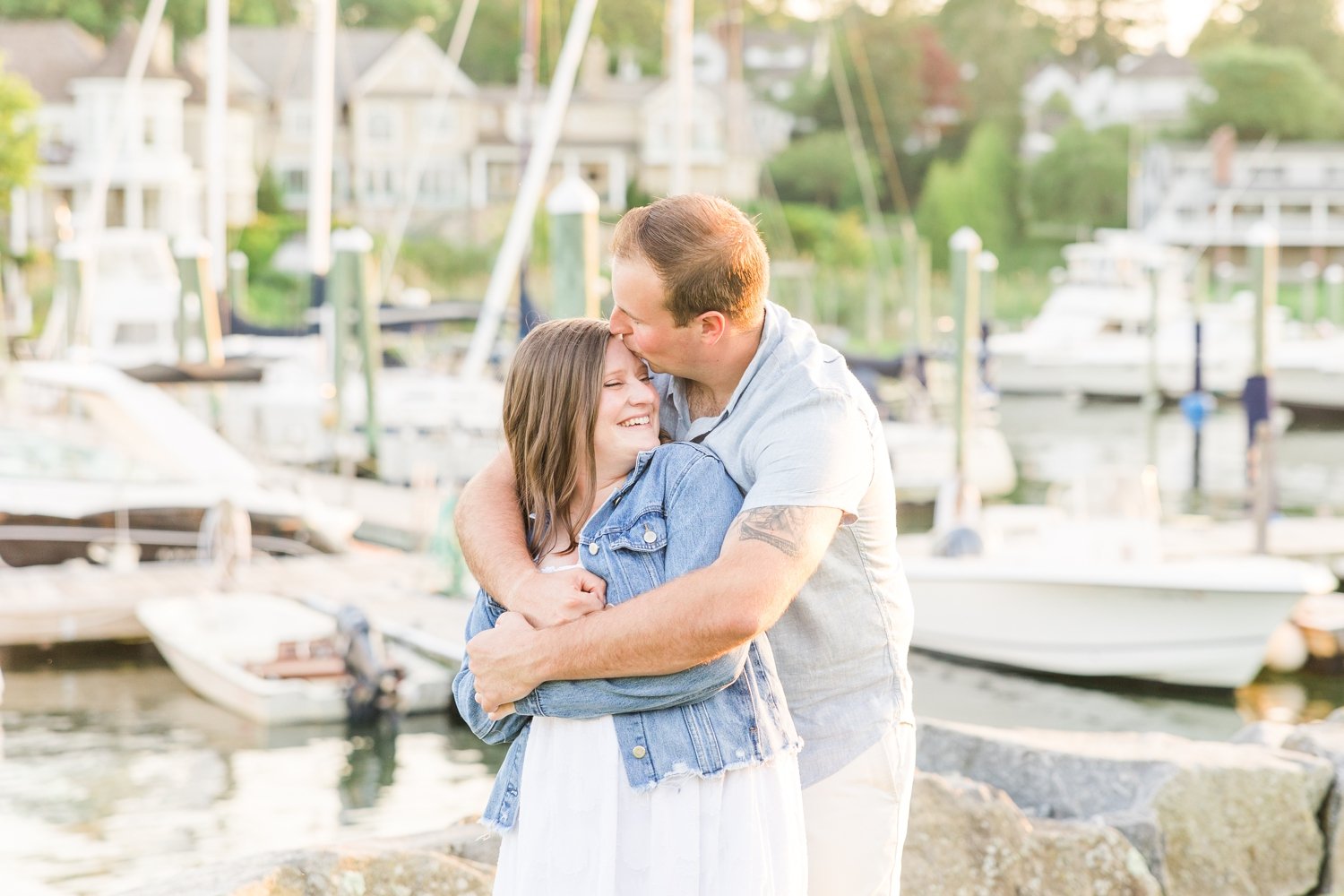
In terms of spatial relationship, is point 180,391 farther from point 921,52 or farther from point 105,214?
point 921,52

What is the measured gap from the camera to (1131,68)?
84375mm

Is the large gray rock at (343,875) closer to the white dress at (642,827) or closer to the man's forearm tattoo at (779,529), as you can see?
the white dress at (642,827)

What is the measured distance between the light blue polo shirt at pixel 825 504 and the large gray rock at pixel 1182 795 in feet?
7.42

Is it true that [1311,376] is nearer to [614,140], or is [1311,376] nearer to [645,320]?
[645,320]

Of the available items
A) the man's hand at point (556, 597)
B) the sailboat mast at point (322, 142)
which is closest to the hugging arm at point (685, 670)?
the man's hand at point (556, 597)

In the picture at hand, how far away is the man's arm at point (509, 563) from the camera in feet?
8.71

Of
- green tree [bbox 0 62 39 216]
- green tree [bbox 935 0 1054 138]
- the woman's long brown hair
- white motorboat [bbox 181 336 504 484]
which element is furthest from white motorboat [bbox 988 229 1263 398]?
green tree [bbox 935 0 1054 138]

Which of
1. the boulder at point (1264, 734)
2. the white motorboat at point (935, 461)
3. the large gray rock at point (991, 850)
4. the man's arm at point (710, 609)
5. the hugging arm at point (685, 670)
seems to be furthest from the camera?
the white motorboat at point (935, 461)

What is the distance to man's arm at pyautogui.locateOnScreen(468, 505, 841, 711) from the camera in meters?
2.53

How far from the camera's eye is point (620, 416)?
2.78 metres

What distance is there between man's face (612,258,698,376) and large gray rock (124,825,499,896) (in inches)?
71.1


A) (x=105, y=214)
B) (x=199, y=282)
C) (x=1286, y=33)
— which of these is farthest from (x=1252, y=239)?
(x=1286, y=33)

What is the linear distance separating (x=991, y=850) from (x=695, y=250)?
252 cm

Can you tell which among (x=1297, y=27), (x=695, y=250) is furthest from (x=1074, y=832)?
(x=1297, y=27)
